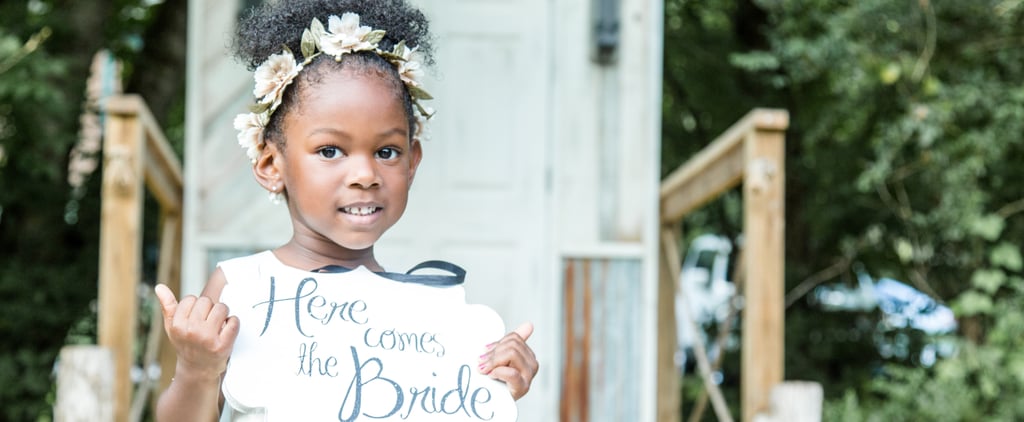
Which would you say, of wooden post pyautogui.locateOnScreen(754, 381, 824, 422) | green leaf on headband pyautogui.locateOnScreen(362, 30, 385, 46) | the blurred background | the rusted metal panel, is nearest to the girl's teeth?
green leaf on headband pyautogui.locateOnScreen(362, 30, 385, 46)

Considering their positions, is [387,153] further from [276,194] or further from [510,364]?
[510,364]

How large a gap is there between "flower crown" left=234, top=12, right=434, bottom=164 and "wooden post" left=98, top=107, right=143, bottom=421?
96.7 inches

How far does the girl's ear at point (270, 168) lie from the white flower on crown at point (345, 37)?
0.53 feet

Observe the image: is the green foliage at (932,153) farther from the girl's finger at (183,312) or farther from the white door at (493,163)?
the girl's finger at (183,312)

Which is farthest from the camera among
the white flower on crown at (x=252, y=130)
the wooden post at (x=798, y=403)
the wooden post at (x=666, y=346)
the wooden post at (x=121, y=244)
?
the wooden post at (x=666, y=346)

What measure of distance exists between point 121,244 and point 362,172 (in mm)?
2701

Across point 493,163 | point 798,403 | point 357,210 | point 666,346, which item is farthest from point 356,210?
point 666,346

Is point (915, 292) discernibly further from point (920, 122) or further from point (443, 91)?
point (443, 91)

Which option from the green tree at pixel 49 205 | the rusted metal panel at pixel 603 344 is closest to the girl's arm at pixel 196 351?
the rusted metal panel at pixel 603 344

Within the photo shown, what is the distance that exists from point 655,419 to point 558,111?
55.4 inches

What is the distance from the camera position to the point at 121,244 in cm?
406

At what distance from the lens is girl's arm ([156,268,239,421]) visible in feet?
4.94

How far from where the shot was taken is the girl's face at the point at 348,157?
162 cm

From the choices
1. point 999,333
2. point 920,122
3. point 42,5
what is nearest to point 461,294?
point 920,122
